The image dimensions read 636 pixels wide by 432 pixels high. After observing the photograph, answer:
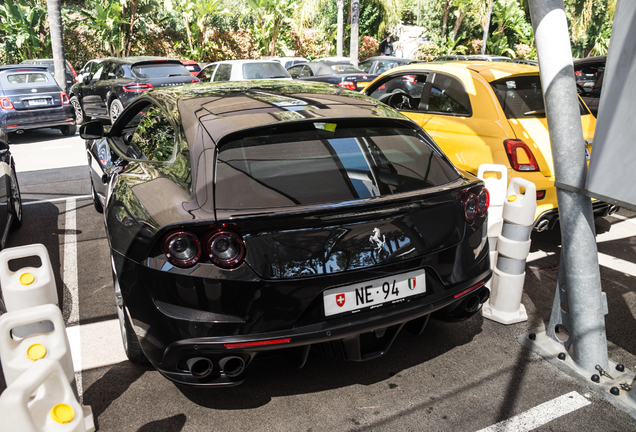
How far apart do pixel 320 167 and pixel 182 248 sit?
0.81 metres

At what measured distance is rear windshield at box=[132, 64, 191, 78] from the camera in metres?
11.9

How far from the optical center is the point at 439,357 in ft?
10.5

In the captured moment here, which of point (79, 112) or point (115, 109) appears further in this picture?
point (79, 112)

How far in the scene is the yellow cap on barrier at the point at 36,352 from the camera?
2072 millimetres

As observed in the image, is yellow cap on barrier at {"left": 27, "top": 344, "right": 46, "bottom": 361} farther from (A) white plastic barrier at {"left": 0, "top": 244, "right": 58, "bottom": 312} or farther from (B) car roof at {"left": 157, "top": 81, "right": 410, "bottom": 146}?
(B) car roof at {"left": 157, "top": 81, "right": 410, "bottom": 146}

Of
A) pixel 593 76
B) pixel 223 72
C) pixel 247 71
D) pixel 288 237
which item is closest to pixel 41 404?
pixel 288 237

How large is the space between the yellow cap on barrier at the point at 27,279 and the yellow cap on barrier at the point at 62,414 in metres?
0.93

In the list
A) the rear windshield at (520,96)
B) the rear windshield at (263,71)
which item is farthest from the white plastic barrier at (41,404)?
the rear windshield at (263,71)

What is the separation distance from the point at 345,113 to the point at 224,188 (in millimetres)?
878

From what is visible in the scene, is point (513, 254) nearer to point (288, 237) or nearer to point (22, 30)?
point (288, 237)

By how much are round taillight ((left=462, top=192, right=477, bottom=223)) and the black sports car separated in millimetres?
15

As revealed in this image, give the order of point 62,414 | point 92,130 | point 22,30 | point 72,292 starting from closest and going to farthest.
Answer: point 62,414
point 72,292
point 92,130
point 22,30

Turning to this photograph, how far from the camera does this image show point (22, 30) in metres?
23.5

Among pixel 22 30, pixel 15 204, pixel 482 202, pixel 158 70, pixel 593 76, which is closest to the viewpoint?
pixel 482 202
